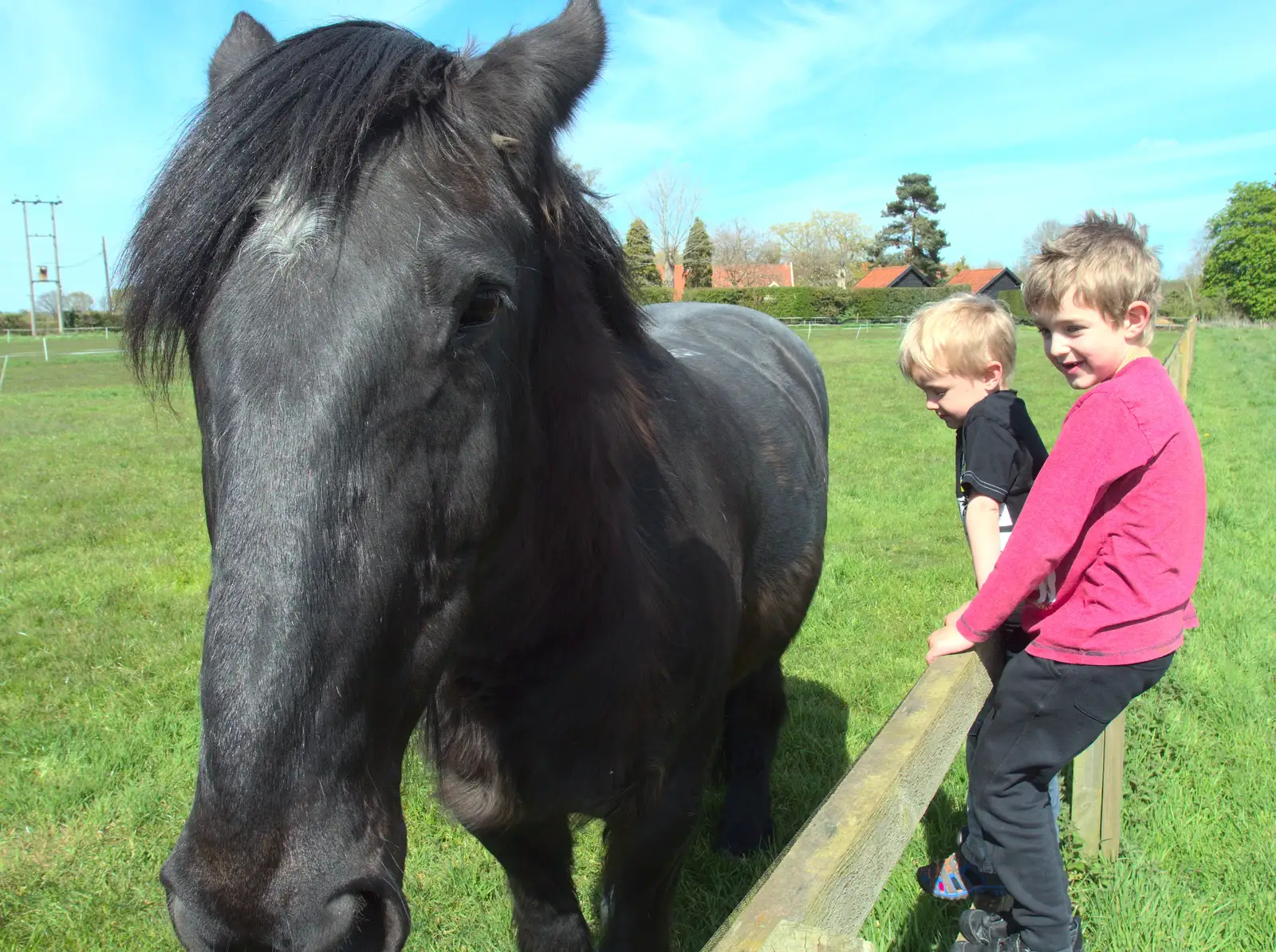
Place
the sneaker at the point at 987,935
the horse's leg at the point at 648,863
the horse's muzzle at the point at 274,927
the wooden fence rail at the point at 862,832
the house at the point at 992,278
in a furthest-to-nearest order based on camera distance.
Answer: the house at the point at 992,278 < the horse's leg at the point at 648,863 < the sneaker at the point at 987,935 < the horse's muzzle at the point at 274,927 < the wooden fence rail at the point at 862,832

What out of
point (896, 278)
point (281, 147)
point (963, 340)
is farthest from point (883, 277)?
point (281, 147)

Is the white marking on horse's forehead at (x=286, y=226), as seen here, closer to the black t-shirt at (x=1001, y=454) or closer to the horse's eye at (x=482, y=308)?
the horse's eye at (x=482, y=308)

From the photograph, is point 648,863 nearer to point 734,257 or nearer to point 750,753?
point 750,753

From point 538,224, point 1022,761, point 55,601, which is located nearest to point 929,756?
point 1022,761

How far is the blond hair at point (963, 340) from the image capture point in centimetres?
245

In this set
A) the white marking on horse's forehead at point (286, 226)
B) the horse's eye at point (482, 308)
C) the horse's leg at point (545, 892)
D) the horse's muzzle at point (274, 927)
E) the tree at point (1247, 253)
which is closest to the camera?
the horse's muzzle at point (274, 927)

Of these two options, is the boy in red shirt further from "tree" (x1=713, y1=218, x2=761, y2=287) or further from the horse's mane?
"tree" (x1=713, y1=218, x2=761, y2=287)

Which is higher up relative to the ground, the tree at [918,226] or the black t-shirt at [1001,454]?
the tree at [918,226]

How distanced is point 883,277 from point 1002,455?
7228 centimetres

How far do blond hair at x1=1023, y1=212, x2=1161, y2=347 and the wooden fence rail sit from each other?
897 millimetres

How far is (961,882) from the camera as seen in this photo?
2471 mm

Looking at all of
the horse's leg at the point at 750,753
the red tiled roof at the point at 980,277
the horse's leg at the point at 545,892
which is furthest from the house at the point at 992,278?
the horse's leg at the point at 545,892

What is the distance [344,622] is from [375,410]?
1.07ft

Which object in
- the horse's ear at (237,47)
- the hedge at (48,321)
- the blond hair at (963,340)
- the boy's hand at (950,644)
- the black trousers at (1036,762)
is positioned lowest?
the black trousers at (1036,762)
